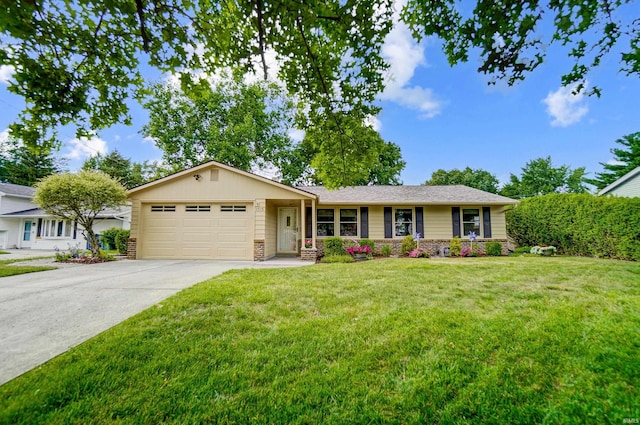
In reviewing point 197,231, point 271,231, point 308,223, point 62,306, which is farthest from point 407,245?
point 62,306

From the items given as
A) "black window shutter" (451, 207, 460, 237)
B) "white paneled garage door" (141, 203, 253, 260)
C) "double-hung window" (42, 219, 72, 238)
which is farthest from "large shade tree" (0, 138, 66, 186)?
"black window shutter" (451, 207, 460, 237)

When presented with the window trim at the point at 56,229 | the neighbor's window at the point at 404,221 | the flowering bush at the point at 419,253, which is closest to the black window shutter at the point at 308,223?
the neighbor's window at the point at 404,221

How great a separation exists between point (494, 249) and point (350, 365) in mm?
12045

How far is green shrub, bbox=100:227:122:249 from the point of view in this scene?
15781 millimetres

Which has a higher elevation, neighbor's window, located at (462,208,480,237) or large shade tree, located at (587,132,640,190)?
large shade tree, located at (587,132,640,190)

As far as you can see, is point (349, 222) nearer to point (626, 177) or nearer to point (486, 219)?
point (486, 219)

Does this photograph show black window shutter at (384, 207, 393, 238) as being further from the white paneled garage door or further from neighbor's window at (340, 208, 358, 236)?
the white paneled garage door

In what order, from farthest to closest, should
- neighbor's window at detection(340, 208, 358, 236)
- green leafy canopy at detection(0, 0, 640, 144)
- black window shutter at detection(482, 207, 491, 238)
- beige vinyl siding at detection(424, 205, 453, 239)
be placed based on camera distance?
neighbor's window at detection(340, 208, 358, 236)
beige vinyl siding at detection(424, 205, 453, 239)
black window shutter at detection(482, 207, 491, 238)
green leafy canopy at detection(0, 0, 640, 144)

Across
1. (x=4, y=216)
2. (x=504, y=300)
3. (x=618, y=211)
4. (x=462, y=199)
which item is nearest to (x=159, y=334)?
(x=504, y=300)

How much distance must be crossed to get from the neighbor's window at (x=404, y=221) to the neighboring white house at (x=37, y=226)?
16.9 m

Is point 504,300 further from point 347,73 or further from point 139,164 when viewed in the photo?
point 139,164

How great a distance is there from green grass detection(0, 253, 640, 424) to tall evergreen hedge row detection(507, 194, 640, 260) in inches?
313

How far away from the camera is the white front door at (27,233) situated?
18.6m

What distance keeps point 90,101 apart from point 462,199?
42.8 feet
